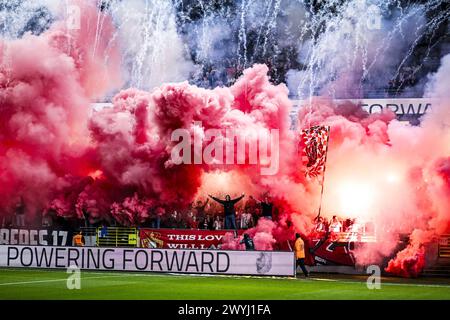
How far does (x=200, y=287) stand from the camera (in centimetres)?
2228

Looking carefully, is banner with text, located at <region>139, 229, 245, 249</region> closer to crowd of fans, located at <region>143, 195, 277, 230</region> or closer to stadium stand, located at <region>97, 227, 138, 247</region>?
stadium stand, located at <region>97, 227, 138, 247</region>

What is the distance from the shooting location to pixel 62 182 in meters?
35.8

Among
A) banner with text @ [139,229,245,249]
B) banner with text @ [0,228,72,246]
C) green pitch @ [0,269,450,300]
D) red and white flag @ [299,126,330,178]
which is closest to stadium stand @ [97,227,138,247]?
banner with text @ [139,229,245,249]

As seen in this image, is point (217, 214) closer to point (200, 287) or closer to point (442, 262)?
point (442, 262)

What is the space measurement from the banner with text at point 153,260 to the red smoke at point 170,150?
317 cm

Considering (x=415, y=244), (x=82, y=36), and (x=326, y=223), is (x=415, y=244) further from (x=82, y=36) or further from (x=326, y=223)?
(x=82, y=36)

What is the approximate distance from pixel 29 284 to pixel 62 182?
1365cm

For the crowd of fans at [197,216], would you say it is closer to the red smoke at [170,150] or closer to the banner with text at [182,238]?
the red smoke at [170,150]

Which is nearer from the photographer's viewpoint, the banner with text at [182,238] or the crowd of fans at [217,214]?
the banner with text at [182,238]

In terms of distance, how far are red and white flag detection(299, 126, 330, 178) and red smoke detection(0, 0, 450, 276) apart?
497mm

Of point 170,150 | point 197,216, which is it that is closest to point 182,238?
point 197,216

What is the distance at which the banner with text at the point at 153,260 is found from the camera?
26.0 metres

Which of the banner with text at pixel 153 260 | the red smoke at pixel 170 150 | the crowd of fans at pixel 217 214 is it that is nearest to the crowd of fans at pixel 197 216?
the crowd of fans at pixel 217 214
